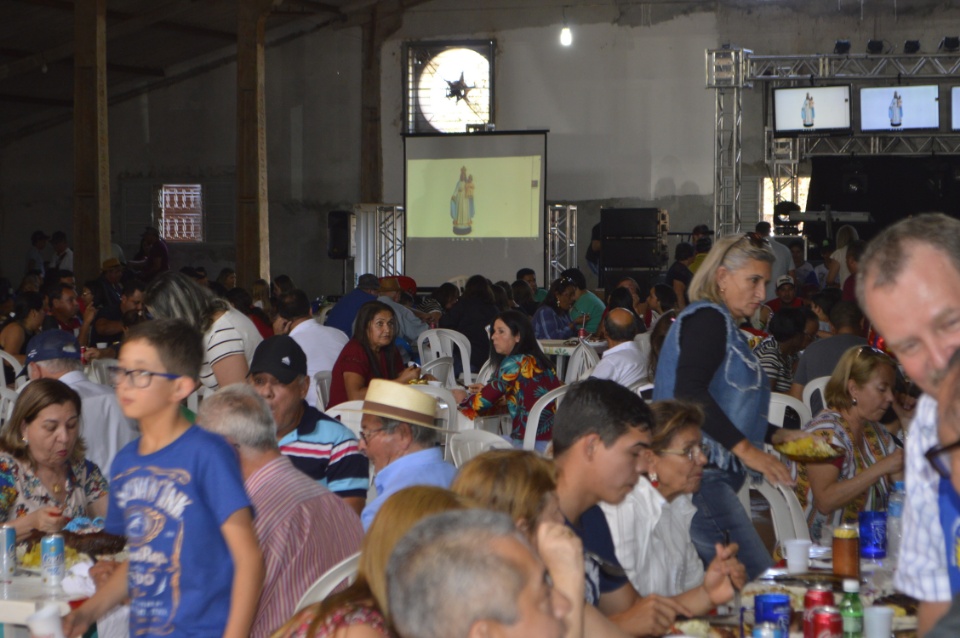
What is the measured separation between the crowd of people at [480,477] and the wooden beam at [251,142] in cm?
826

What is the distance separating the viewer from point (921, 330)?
4.85ft

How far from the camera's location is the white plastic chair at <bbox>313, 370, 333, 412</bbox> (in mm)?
6180

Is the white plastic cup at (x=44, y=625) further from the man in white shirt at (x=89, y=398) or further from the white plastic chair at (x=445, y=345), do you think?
the white plastic chair at (x=445, y=345)

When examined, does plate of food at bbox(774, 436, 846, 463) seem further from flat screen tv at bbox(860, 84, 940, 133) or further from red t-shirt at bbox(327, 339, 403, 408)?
flat screen tv at bbox(860, 84, 940, 133)

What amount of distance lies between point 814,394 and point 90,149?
354 inches

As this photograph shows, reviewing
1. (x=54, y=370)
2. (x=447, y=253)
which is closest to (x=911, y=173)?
(x=447, y=253)

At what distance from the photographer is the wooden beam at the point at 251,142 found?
13.3m

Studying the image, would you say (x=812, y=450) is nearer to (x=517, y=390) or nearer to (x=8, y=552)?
A: (x=8, y=552)

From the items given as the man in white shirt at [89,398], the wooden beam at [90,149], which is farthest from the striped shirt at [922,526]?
the wooden beam at [90,149]

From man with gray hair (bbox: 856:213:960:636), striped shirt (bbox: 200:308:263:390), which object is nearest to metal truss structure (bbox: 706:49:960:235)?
striped shirt (bbox: 200:308:263:390)

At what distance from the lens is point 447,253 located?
15359 mm

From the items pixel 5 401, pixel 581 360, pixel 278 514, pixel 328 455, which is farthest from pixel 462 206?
pixel 278 514

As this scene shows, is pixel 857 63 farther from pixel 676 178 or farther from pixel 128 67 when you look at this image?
pixel 128 67

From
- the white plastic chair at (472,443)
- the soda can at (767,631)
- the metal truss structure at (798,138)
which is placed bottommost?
the soda can at (767,631)
